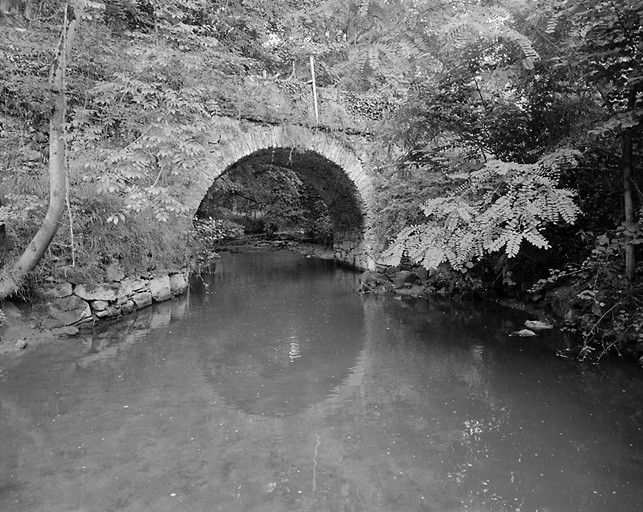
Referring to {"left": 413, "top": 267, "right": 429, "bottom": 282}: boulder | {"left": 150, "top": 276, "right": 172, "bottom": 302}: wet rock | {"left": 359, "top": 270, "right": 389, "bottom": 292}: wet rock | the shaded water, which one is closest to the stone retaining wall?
{"left": 150, "top": 276, "right": 172, "bottom": 302}: wet rock

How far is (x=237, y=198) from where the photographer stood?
1712 centimetres

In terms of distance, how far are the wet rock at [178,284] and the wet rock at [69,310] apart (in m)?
1.79

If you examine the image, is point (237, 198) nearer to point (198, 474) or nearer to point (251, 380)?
point (251, 380)

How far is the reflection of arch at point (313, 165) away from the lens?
7.68 m

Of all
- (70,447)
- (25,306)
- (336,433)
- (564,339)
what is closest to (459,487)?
(336,433)

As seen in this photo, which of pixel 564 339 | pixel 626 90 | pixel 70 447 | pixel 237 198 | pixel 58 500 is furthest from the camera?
pixel 237 198

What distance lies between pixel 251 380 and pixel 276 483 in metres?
1.55

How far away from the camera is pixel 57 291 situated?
210 inches

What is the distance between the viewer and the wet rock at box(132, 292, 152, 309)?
6.36 meters

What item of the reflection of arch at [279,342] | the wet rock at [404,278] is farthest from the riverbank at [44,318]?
the wet rock at [404,278]

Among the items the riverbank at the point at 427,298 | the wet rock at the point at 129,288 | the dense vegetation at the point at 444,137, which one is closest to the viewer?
the dense vegetation at the point at 444,137

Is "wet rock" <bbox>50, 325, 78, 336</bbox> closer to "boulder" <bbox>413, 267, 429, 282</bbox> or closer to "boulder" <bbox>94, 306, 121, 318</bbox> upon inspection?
"boulder" <bbox>94, 306, 121, 318</bbox>

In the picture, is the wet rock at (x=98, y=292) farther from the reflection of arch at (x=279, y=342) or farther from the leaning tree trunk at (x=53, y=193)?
the reflection of arch at (x=279, y=342)

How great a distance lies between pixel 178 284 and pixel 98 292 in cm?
175
